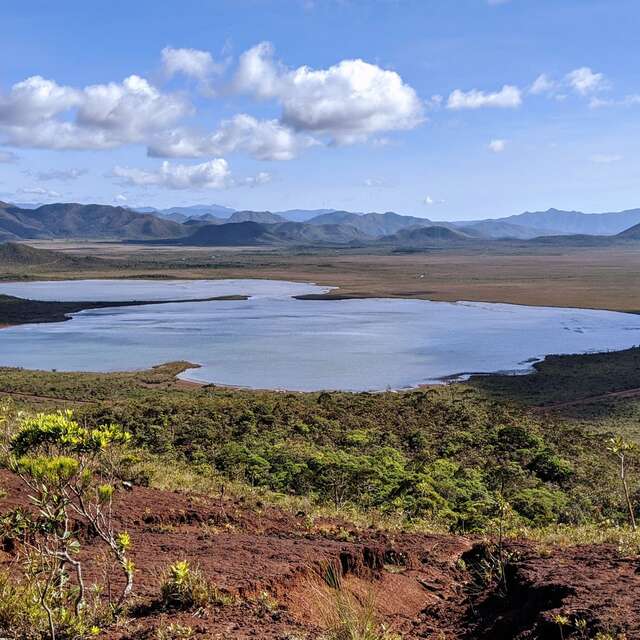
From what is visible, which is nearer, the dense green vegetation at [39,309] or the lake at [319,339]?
the lake at [319,339]

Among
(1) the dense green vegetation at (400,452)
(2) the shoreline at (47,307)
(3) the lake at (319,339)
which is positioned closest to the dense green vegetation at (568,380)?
(3) the lake at (319,339)

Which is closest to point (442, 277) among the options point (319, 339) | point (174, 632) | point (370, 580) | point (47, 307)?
point (47, 307)

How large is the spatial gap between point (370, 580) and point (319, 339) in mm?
43659

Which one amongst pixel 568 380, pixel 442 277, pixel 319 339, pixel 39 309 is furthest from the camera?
pixel 442 277

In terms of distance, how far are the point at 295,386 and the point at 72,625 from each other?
101 ft

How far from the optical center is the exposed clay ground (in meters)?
5.82

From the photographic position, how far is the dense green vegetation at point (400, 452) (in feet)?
46.3

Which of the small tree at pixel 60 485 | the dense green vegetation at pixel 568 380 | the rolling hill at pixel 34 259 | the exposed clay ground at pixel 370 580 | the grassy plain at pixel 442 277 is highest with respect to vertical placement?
the rolling hill at pixel 34 259

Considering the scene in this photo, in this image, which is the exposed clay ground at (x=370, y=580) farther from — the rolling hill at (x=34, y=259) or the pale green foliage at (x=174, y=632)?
the rolling hill at (x=34, y=259)

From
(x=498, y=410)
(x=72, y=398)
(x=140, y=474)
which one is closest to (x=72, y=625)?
(x=140, y=474)

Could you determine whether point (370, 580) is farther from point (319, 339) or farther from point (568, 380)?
point (319, 339)

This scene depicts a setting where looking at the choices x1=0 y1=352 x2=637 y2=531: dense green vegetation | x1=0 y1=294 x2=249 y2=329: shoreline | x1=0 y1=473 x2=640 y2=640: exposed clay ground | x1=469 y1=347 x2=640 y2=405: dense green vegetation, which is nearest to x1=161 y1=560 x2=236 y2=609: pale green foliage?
x1=0 y1=473 x2=640 y2=640: exposed clay ground

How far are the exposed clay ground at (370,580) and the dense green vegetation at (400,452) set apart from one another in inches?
84.9

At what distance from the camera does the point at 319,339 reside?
51.1m
